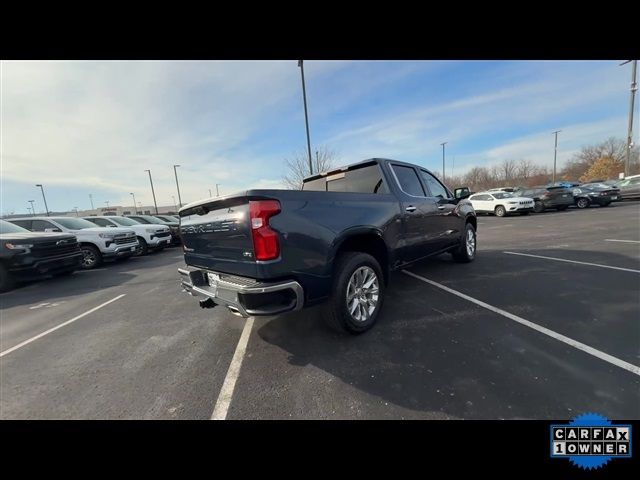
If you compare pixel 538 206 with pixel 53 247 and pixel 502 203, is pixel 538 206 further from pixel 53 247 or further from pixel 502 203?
pixel 53 247

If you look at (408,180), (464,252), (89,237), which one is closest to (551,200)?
(464,252)

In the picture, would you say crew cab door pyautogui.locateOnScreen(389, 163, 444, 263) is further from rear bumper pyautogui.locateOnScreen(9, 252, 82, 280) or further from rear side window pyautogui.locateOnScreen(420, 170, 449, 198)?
rear bumper pyautogui.locateOnScreen(9, 252, 82, 280)

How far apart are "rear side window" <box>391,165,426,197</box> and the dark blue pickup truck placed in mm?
23

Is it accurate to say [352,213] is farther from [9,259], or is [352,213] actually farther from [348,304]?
[9,259]

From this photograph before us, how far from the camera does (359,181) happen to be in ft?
12.6

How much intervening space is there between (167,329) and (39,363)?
4.37 ft

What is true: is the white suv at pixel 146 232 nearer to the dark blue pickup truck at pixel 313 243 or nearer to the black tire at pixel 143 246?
the black tire at pixel 143 246

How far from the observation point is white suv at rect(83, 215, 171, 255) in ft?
36.6

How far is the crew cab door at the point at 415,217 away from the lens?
3.83 meters

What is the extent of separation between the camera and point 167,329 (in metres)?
3.69
